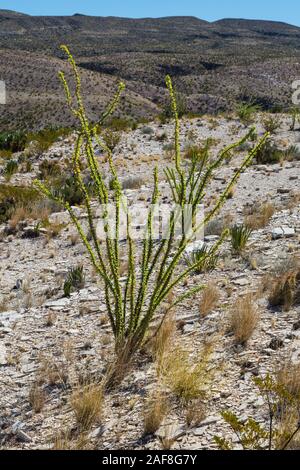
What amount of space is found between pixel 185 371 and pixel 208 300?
4.23 ft

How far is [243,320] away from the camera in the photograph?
4.34m

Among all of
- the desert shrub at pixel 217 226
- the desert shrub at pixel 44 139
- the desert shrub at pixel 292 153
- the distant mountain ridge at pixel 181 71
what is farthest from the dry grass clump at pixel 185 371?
the distant mountain ridge at pixel 181 71

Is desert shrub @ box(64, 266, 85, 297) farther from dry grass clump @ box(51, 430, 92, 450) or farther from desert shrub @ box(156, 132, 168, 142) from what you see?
desert shrub @ box(156, 132, 168, 142)

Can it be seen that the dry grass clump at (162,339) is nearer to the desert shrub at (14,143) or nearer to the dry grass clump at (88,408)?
the dry grass clump at (88,408)

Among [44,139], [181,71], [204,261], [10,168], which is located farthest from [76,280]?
[181,71]

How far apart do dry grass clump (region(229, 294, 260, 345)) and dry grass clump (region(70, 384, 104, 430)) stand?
1.38 meters

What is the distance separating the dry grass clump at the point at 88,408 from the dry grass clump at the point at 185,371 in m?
0.57

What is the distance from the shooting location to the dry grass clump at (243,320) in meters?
4.23

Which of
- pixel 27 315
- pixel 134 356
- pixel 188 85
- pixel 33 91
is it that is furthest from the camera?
pixel 188 85

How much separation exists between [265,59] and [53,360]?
95.0m

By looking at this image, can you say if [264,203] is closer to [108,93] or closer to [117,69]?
[108,93]

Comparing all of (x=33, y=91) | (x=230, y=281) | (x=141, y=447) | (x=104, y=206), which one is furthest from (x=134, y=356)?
(x=33, y=91)

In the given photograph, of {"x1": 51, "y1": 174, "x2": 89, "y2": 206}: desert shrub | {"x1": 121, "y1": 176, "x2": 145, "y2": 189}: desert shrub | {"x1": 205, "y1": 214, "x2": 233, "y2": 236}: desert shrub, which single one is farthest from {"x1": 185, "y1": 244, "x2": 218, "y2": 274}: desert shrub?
{"x1": 121, "y1": 176, "x2": 145, "y2": 189}: desert shrub

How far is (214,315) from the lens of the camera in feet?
15.7
